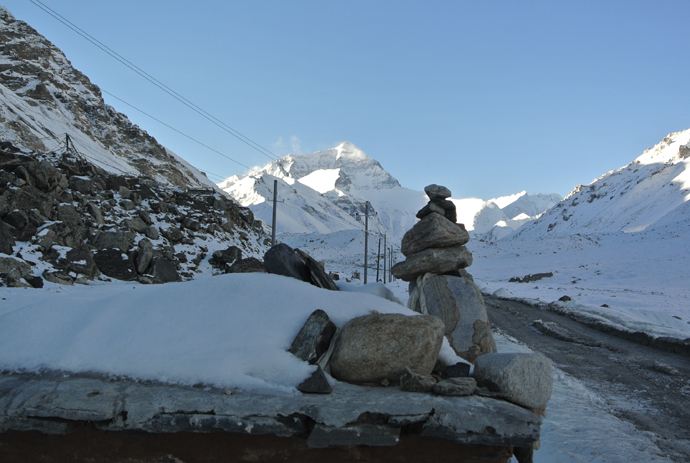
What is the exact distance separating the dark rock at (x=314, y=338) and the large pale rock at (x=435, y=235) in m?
4.71

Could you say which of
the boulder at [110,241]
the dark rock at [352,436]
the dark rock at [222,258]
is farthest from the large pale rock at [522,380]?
the dark rock at [222,258]

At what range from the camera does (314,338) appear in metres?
4.66

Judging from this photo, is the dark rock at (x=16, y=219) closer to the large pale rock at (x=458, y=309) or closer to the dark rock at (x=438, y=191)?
the large pale rock at (x=458, y=309)

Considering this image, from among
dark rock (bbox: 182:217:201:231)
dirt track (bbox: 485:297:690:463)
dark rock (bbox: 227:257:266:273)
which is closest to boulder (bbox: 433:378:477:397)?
dirt track (bbox: 485:297:690:463)

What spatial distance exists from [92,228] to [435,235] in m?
13.0

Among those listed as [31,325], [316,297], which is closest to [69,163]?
[31,325]

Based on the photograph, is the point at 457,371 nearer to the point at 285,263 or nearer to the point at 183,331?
the point at 183,331

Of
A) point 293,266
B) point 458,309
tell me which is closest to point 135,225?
point 293,266

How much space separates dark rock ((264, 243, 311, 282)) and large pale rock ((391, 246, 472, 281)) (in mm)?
2632

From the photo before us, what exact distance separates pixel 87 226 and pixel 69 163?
6146 millimetres

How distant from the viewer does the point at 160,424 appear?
148 inches

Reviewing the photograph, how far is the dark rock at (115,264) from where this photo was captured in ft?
46.7

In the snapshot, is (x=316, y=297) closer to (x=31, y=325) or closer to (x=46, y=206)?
(x=31, y=325)

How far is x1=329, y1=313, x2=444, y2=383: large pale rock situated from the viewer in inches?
183
